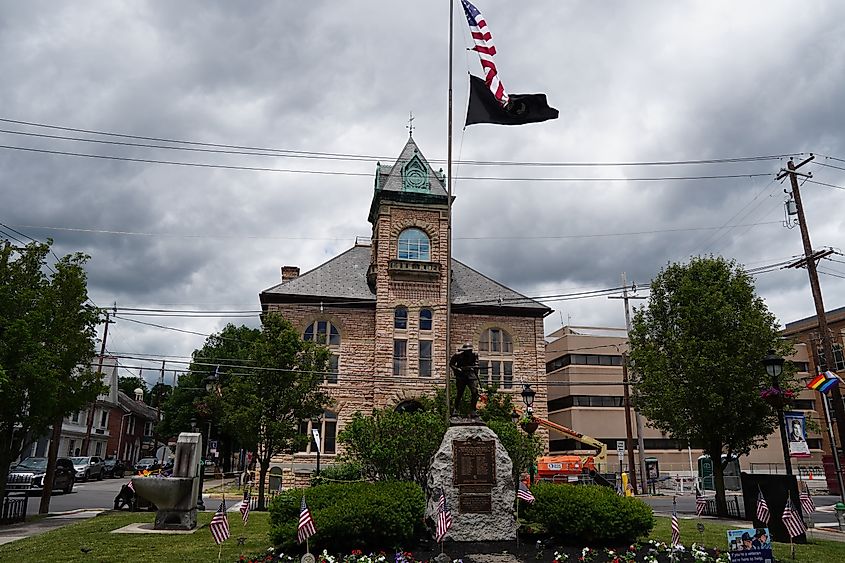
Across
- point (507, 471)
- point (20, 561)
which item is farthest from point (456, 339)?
point (20, 561)

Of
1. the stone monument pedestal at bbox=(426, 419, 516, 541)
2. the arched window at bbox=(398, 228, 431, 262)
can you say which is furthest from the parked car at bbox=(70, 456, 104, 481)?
the stone monument pedestal at bbox=(426, 419, 516, 541)

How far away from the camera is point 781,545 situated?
45.8 feet

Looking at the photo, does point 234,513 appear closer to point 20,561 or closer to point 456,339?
point 20,561

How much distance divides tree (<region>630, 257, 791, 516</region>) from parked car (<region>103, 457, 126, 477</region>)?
40.0m

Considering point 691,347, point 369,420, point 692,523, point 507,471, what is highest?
point 691,347

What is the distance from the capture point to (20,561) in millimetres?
10789

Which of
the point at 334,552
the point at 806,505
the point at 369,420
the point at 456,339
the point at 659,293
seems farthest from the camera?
the point at 456,339

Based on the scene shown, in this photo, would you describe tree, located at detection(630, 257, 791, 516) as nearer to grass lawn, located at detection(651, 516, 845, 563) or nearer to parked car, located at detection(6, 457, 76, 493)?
grass lawn, located at detection(651, 516, 845, 563)

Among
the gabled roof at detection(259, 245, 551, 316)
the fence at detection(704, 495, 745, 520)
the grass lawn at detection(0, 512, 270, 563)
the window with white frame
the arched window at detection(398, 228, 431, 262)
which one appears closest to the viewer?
the grass lawn at detection(0, 512, 270, 563)

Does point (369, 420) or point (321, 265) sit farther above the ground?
point (321, 265)

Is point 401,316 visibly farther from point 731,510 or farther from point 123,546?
point 123,546

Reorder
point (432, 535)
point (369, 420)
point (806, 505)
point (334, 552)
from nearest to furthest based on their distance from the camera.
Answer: point (334, 552)
point (432, 535)
point (806, 505)
point (369, 420)

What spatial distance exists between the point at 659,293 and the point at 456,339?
16.1 metres

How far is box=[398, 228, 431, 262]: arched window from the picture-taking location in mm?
37281
